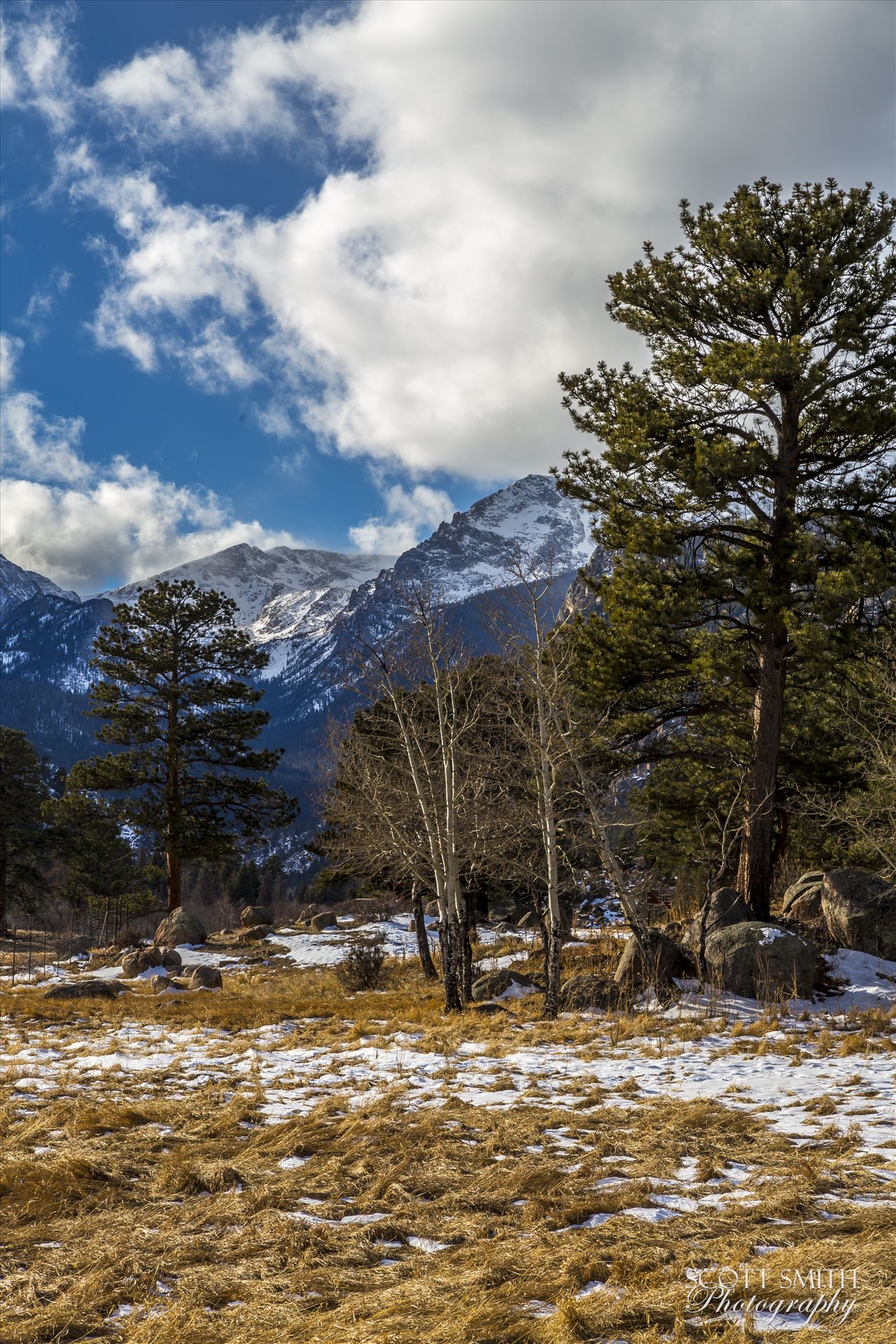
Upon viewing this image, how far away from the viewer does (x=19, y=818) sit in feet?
119

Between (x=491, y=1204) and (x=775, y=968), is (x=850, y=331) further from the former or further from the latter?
(x=491, y=1204)

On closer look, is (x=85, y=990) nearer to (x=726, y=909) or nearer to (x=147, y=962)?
(x=147, y=962)

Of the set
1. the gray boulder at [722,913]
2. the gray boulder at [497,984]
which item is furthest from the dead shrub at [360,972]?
the gray boulder at [722,913]

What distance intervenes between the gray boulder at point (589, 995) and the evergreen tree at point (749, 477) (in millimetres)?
3394

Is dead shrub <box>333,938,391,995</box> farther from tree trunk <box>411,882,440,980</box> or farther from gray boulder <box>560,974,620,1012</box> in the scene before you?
gray boulder <box>560,974,620,1012</box>

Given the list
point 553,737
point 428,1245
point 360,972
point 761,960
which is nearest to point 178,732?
point 360,972

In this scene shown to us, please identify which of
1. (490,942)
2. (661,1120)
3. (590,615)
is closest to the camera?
(661,1120)

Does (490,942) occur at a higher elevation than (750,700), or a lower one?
lower

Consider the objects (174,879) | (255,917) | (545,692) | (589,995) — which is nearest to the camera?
(589,995)

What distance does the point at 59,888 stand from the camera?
43.0 m

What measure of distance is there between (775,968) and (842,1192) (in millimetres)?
7547

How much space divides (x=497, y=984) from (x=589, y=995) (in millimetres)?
3435

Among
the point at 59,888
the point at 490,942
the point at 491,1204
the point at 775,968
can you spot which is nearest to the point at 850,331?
the point at 775,968

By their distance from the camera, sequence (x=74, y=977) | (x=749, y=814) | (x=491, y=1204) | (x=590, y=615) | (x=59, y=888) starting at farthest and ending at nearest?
(x=59, y=888)
(x=74, y=977)
(x=590, y=615)
(x=749, y=814)
(x=491, y=1204)
